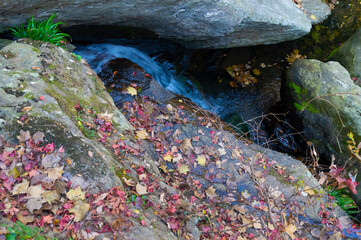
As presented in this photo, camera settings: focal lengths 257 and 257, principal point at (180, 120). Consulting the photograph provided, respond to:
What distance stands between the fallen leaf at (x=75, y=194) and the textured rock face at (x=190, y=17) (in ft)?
11.5

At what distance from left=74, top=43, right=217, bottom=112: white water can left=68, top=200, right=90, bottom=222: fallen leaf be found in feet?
11.3

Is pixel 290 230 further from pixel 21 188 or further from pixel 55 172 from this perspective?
pixel 21 188

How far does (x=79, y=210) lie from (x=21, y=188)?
532mm

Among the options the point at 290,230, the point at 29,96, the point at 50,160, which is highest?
the point at 29,96

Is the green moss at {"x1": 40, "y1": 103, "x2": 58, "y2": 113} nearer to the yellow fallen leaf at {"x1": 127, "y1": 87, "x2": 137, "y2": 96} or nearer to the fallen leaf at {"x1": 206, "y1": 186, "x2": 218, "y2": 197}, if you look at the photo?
the yellow fallen leaf at {"x1": 127, "y1": 87, "x2": 137, "y2": 96}

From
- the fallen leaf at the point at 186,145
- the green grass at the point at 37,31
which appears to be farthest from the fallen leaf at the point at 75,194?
the green grass at the point at 37,31

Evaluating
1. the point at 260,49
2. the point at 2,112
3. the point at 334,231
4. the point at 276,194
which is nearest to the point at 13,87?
the point at 2,112

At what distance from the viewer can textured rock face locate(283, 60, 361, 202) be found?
18.0ft

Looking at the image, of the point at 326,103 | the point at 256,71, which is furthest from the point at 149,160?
the point at 256,71

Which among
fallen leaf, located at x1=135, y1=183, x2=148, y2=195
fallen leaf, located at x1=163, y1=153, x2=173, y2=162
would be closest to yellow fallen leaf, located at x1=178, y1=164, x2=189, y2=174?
fallen leaf, located at x1=163, y1=153, x2=173, y2=162

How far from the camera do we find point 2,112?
269cm

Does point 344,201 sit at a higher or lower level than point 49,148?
lower

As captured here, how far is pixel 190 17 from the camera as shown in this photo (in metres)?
5.29

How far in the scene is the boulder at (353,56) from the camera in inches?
267
